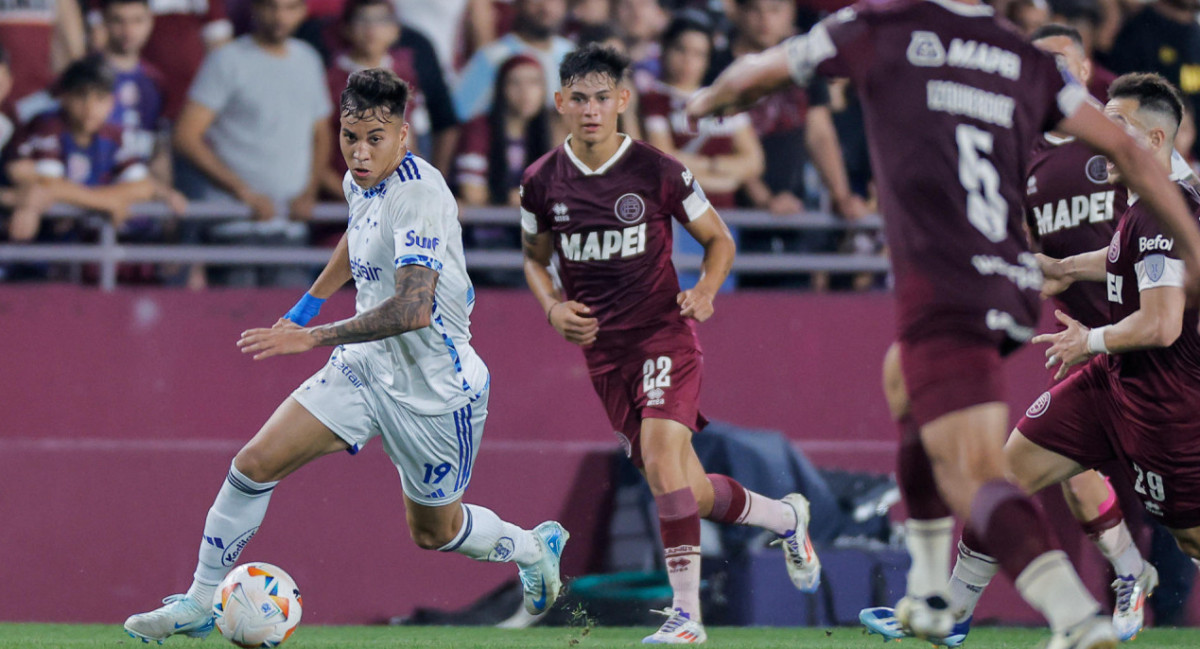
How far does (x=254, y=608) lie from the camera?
515cm

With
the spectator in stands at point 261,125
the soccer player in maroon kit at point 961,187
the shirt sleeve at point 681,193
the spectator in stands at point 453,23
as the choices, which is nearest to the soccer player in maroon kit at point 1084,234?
the shirt sleeve at point 681,193

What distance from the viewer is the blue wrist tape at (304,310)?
5.70 meters

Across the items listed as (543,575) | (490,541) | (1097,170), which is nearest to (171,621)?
(490,541)

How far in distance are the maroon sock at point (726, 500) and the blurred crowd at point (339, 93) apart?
2661mm

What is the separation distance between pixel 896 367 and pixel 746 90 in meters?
1.04

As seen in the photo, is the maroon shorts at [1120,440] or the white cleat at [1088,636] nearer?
the white cleat at [1088,636]

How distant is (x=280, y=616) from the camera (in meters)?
5.23

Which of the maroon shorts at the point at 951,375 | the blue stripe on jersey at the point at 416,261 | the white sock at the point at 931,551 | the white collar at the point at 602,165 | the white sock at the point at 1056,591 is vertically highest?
the white collar at the point at 602,165

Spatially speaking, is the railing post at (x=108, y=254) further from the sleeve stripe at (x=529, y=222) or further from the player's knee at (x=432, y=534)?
the player's knee at (x=432, y=534)

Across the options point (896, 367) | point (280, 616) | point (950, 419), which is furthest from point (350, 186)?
point (950, 419)

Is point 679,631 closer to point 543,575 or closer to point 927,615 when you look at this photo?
point 543,575

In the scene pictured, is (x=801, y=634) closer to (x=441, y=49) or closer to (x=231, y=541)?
(x=231, y=541)

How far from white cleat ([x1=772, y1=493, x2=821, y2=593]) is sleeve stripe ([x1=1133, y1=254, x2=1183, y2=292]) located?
203 cm

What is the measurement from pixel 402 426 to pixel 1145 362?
124 inches
